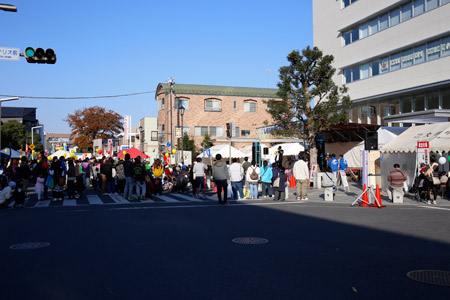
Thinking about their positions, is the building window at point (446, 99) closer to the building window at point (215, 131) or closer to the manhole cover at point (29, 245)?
the manhole cover at point (29, 245)

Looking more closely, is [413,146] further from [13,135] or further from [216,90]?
[13,135]

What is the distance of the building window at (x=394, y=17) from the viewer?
30.5 m

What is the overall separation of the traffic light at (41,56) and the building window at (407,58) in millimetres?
23644

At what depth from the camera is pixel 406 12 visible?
29.7 metres

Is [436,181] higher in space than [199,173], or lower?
lower

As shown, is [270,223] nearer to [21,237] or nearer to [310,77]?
[21,237]

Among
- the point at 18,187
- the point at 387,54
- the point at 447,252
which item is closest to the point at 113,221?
the point at 18,187

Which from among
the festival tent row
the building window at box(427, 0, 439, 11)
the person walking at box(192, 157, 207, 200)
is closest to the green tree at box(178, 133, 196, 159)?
the building window at box(427, 0, 439, 11)

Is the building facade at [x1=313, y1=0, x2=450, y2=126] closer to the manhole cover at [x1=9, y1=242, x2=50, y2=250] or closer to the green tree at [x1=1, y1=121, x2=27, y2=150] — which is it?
the manhole cover at [x1=9, y1=242, x2=50, y2=250]

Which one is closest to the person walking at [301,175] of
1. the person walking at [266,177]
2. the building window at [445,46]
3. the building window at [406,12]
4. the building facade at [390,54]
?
the person walking at [266,177]

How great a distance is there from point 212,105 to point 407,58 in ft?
101

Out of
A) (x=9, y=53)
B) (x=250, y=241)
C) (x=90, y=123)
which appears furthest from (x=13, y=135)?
(x=250, y=241)

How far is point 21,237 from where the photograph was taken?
8.82m

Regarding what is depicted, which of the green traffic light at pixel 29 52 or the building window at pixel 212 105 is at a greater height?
the building window at pixel 212 105
